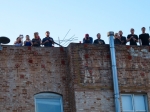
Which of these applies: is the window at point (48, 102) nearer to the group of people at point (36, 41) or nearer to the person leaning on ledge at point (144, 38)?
the group of people at point (36, 41)

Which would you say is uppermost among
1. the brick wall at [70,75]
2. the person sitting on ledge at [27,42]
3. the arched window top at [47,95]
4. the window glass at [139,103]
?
the person sitting on ledge at [27,42]

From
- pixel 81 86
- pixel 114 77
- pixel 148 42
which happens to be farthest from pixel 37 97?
pixel 148 42

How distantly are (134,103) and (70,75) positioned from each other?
3.17 metres

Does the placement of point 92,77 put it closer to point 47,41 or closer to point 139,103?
point 139,103

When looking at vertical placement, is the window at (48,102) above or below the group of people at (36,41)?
below

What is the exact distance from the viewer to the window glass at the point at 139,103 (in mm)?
25191

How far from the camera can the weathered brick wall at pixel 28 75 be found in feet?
79.3

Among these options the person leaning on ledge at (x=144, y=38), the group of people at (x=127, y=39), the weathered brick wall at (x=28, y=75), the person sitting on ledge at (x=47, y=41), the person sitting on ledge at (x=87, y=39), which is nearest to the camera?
the weathered brick wall at (x=28, y=75)

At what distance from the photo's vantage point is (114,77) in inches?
977

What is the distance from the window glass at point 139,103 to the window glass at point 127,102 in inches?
9.7

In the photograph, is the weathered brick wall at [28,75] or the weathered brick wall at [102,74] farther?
the weathered brick wall at [102,74]

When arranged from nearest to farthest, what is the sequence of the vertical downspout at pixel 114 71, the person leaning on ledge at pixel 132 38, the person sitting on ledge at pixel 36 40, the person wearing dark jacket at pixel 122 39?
1. the vertical downspout at pixel 114 71
2. the person sitting on ledge at pixel 36 40
3. the person wearing dark jacket at pixel 122 39
4. the person leaning on ledge at pixel 132 38

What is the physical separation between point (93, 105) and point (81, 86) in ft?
3.23

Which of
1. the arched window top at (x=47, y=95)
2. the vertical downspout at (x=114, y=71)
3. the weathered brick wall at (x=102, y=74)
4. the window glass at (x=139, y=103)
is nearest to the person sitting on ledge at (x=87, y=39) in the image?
the weathered brick wall at (x=102, y=74)
